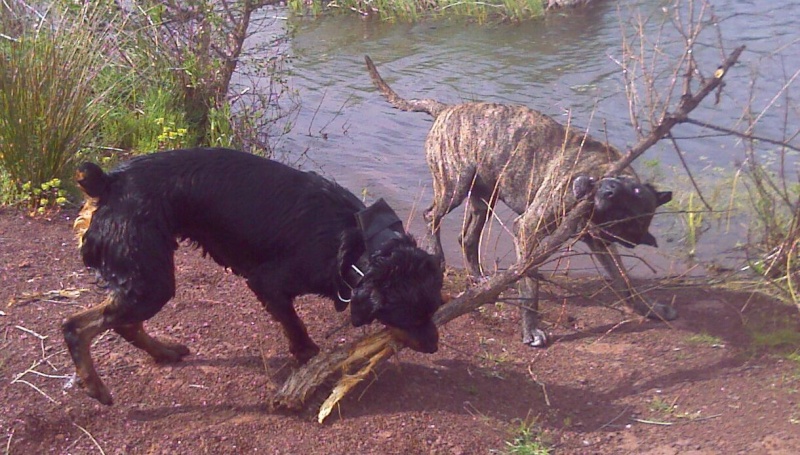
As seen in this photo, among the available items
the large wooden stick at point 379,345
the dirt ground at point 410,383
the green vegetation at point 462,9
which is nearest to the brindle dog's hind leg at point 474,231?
the dirt ground at point 410,383

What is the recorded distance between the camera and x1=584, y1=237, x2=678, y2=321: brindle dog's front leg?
550 cm

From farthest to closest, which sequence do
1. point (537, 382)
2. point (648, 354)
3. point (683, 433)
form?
point (648, 354) → point (537, 382) → point (683, 433)

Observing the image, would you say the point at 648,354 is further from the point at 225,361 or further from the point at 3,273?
the point at 3,273

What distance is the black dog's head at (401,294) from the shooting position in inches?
151

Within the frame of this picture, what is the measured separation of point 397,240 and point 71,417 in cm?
174

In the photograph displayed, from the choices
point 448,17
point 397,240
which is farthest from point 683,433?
point 448,17

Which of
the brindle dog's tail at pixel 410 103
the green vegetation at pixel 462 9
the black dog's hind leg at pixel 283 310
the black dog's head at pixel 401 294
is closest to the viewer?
the black dog's head at pixel 401 294

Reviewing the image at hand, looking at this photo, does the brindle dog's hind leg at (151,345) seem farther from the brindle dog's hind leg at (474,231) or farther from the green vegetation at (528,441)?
the brindle dog's hind leg at (474,231)

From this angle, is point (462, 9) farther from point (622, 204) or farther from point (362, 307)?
point (362, 307)

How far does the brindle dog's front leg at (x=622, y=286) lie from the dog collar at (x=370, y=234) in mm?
1859

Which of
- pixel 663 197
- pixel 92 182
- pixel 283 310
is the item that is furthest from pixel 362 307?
pixel 663 197

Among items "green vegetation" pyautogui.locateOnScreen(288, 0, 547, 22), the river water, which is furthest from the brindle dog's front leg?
"green vegetation" pyautogui.locateOnScreen(288, 0, 547, 22)

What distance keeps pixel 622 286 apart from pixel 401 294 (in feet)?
8.64

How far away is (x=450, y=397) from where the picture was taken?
422 cm
